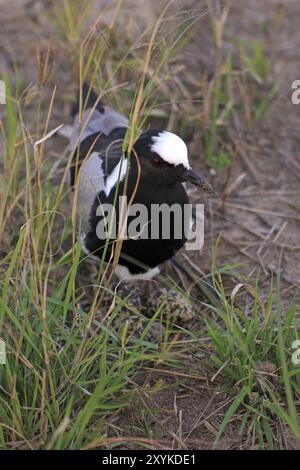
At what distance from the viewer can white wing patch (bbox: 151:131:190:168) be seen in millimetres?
2836

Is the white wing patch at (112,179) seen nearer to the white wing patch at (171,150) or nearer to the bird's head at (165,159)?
the bird's head at (165,159)

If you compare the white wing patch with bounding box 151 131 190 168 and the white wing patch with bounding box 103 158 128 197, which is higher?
the white wing patch with bounding box 151 131 190 168

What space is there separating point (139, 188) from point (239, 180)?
3.02 feet

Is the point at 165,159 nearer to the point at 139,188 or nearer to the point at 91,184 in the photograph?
the point at 139,188

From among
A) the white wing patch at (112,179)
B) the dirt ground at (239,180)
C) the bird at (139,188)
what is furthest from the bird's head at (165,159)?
the dirt ground at (239,180)

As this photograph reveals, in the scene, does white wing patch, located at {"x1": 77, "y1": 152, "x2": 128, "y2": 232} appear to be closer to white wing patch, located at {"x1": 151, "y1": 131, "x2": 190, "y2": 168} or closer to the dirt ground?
white wing patch, located at {"x1": 151, "y1": 131, "x2": 190, "y2": 168}

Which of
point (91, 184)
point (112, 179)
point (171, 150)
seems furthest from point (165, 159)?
point (91, 184)

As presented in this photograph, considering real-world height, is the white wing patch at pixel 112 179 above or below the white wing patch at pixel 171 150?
below

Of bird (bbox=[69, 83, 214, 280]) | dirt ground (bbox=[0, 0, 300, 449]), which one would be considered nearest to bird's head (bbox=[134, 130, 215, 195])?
bird (bbox=[69, 83, 214, 280])

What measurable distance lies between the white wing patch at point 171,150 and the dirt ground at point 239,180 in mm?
394

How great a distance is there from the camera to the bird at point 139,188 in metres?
2.86

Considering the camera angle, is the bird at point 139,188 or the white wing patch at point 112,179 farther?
the white wing patch at point 112,179
